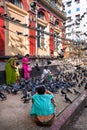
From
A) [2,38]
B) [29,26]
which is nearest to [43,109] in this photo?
[29,26]

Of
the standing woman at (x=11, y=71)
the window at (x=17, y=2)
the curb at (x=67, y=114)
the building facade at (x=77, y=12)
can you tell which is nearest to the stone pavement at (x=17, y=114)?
the curb at (x=67, y=114)

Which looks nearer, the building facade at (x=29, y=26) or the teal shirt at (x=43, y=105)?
the teal shirt at (x=43, y=105)

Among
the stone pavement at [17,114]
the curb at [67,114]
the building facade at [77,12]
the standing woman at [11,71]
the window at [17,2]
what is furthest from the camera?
the building facade at [77,12]

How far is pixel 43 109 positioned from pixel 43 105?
0.35 ft

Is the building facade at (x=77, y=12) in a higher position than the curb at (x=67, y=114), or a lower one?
higher

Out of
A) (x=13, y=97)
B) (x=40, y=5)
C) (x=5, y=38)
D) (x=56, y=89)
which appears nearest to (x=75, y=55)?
(x=40, y=5)

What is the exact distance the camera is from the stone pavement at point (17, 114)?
6.55m

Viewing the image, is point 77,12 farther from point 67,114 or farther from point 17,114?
point 17,114

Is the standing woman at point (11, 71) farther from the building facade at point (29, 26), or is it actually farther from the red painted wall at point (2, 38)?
the red painted wall at point (2, 38)

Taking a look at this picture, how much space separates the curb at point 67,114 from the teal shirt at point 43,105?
0.38 m

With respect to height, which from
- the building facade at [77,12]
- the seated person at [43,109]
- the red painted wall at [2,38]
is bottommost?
the seated person at [43,109]

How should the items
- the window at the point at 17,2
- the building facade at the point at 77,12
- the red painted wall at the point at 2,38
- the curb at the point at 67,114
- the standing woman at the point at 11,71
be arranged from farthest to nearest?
the building facade at the point at 77,12
the window at the point at 17,2
the red painted wall at the point at 2,38
the standing woman at the point at 11,71
the curb at the point at 67,114

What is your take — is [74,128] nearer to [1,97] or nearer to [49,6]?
[1,97]

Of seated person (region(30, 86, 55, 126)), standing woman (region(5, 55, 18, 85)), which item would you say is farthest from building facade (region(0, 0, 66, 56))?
seated person (region(30, 86, 55, 126))
